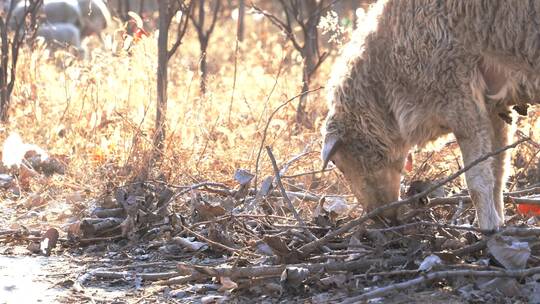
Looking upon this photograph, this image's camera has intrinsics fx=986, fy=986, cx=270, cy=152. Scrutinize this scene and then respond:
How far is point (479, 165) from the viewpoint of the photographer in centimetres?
520

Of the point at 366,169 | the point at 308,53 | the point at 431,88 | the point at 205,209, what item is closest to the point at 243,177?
the point at 205,209

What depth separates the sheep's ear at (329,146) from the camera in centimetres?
555

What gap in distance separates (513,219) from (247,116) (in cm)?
334

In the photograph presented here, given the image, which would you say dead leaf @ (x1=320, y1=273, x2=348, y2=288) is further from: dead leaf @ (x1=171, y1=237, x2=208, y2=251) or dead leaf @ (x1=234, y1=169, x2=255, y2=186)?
dead leaf @ (x1=234, y1=169, x2=255, y2=186)

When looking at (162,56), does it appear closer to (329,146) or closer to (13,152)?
(13,152)

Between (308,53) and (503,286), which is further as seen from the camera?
(308,53)

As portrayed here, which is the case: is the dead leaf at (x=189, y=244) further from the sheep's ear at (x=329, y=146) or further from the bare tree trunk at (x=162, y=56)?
the bare tree trunk at (x=162, y=56)

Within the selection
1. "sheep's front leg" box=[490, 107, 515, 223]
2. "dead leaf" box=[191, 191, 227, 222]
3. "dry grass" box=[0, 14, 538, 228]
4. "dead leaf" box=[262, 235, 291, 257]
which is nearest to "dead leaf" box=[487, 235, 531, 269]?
"dead leaf" box=[262, 235, 291, 257]

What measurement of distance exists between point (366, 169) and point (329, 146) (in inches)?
11.6

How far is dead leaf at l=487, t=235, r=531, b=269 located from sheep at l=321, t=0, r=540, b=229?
580mm

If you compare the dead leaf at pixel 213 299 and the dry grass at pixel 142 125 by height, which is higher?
the dry grass at pixel 142 125

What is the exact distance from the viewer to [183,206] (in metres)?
6.34

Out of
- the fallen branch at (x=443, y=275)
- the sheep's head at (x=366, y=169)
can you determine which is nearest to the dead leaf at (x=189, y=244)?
the sheep's head at (x=366, y=169)

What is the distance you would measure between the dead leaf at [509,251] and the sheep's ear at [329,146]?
1251mm
